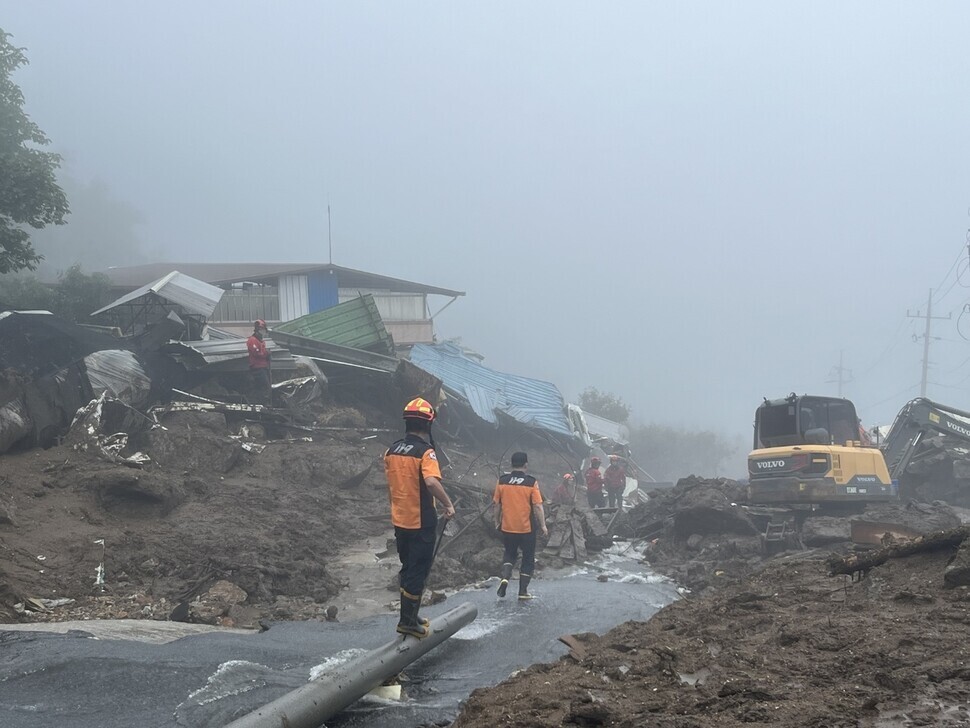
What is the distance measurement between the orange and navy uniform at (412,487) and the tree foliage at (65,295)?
18824 mm

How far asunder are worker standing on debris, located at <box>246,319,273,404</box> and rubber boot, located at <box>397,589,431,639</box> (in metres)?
12.0

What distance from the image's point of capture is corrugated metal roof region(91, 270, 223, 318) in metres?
18.6

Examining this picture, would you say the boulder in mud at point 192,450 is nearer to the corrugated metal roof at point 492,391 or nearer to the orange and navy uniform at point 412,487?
the orange and navy uniform at point 412,487

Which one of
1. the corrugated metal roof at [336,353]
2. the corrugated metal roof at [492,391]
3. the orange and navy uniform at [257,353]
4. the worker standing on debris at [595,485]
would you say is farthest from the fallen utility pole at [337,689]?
the corrugated metal roof at [492,391]

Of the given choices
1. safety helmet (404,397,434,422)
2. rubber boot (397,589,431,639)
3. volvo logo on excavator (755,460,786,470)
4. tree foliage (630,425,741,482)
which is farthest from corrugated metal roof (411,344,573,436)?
tree foliage (630,425,741,482)

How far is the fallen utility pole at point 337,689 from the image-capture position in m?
4.34

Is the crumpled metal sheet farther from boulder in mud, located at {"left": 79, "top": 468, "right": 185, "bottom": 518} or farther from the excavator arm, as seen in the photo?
the excavator arm

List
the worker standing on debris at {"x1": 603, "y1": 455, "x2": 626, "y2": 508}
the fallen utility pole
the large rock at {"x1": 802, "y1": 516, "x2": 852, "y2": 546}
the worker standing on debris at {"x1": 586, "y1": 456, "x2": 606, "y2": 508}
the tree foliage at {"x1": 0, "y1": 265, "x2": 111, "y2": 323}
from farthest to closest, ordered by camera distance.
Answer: the tree foliage at {"x1": 0, "y1": 265, "x2": 111, "y2": 323}
the worker standing on debris at {"x1": 603, "y1": 455, "x2": 626, "y2": 508}
the worker standing on debris at {"x1": 586, "y1": 456, "x2": 606, "y2": 508}
the large rock at {"x1": 802, "y1": 516, "x2": 852, "y2": 546}
the fallen utility pole

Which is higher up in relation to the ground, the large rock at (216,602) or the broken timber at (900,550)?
the broken timber at (900,550)

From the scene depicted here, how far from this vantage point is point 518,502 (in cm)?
970

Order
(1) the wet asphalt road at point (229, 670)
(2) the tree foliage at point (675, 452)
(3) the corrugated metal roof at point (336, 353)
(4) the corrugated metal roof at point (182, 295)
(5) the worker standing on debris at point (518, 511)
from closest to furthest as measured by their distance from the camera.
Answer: (1) the wet asphalt road at point (229, 670) → (5) the worker standing on debris at point (518, 511) → (4) the corrugated metal roof at point (182, 295) → (3) the corrugated metal roof at point (336, 353) → (2) the tree foliage at point (675, 452)

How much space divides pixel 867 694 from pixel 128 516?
9619mm

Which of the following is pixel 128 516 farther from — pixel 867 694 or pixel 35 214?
pixel 35 214

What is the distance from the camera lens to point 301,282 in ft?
98.8
